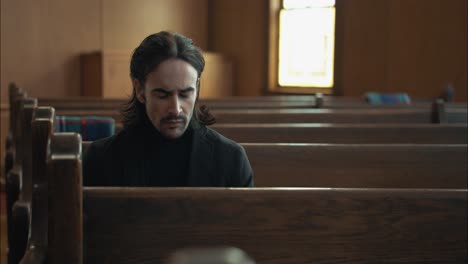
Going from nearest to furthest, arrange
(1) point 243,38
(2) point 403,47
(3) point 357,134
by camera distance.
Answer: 1. (3) point 357,134
2. (2) point 403,47
3. (1) point 243,38

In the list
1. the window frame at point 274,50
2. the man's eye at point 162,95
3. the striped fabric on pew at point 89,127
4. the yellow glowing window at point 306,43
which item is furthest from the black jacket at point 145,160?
the window frame at point 274,50

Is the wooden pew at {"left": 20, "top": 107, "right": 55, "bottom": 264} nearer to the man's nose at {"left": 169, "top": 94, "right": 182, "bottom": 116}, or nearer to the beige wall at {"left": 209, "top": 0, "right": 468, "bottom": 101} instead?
the man's nose at {"left": 169, "top": 94, "right": 182, "bottom": 116}

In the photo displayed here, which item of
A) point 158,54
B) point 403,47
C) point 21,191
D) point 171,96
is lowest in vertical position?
point 21,191

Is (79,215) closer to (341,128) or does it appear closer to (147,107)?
(147,107)

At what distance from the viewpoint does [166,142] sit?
1.90 m

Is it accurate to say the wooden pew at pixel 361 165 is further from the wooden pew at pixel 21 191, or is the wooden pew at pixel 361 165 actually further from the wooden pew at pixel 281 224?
the wooden pew at pixel 281 224

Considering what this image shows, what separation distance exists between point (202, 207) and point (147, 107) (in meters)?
0.69

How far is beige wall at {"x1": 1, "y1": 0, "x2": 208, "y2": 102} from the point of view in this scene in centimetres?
708

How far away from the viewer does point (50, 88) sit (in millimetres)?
7395

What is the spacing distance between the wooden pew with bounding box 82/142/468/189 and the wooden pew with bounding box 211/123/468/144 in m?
0.68

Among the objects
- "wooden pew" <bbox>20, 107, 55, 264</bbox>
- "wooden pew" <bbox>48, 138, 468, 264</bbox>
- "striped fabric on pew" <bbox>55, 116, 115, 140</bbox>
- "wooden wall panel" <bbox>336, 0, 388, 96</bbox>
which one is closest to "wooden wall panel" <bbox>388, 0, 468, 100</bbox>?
"wooden wall panel" <bbox>336, 0, 388, 96</bbox>

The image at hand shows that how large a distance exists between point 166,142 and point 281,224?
703 millimetres

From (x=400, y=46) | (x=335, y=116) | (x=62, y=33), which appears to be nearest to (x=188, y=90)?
(x=335, y=116)

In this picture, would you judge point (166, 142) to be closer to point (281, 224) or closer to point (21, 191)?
point (281, 224)
